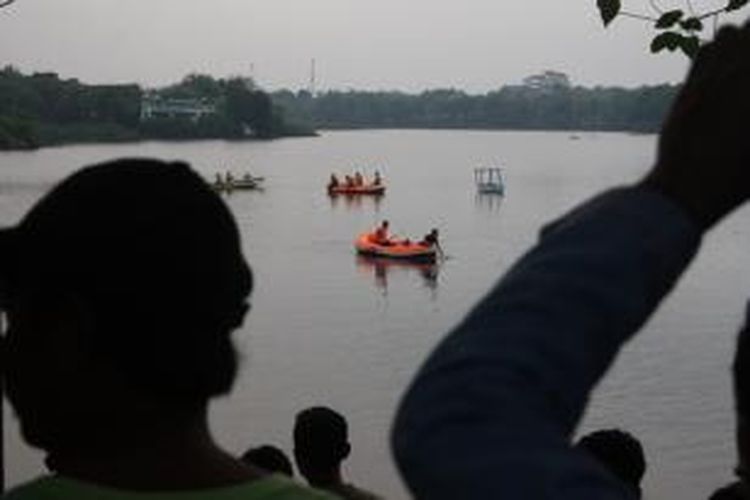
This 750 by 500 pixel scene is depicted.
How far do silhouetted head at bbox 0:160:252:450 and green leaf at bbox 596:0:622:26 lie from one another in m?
1.87

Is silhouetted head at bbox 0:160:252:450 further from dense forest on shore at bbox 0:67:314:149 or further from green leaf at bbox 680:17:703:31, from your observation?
dense forest on shore at bbox 0:67:314:149

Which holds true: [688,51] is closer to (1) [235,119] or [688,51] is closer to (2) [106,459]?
(2) [106,459]

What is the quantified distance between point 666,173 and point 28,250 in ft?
2.04

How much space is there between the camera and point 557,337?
0.71 meters

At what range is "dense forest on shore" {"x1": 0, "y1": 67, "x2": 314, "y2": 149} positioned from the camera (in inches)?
3088

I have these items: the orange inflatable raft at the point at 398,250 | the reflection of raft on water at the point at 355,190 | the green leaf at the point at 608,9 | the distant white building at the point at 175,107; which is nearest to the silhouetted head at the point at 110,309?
the green leaf at the point at 608,9

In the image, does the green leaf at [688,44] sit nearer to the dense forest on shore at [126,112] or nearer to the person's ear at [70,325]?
the person's ear at [70,325]

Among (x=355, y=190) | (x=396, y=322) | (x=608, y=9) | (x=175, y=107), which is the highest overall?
(x=608, y=9)

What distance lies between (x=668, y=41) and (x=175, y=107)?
97.7 meters

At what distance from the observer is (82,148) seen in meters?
87.0

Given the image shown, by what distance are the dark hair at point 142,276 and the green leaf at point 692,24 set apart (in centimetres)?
209

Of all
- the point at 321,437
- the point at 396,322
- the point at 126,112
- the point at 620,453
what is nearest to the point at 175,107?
the point at 126,112

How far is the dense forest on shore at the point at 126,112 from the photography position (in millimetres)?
78438

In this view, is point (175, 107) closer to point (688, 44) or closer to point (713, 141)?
point (688, 44)
